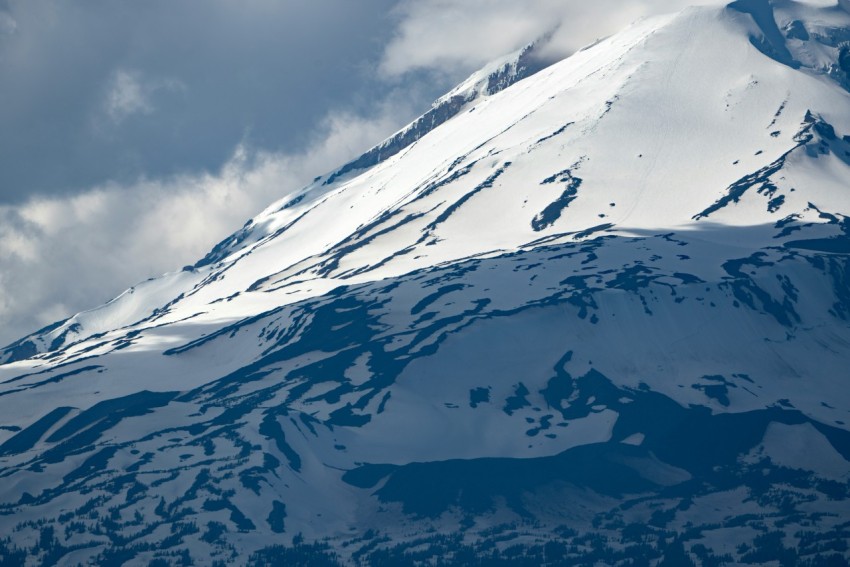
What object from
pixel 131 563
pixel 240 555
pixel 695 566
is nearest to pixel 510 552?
pixel 695 566

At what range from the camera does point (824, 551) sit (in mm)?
192250

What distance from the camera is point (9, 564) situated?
193375 millimetres

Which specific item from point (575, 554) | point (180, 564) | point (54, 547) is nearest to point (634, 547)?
point (575, 554)

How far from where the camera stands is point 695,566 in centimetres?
19012

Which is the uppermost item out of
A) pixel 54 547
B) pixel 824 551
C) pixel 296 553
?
pixel 54 547

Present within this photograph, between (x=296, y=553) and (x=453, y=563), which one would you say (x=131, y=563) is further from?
(x=453, y=563)

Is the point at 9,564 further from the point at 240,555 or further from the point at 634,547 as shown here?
the point at 634,547

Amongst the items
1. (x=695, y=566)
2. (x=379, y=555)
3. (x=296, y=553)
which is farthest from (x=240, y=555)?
(x=695, y=566)

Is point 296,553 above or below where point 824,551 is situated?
above

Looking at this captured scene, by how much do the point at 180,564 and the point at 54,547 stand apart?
70.2 feet

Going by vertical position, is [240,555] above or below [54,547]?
below

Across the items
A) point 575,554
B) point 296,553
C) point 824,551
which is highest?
point 296,553

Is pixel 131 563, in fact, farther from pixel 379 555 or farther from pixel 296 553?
pixel 379 555

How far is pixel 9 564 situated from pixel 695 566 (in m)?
103
